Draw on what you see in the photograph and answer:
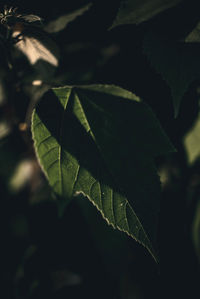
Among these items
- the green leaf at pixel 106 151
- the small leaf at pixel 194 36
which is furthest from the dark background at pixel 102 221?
the green leaf at pixel 106 151

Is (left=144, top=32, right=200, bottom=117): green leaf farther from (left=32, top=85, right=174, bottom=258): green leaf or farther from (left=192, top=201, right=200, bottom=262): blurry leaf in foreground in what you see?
(left=192, top=201, right=200, bottom=262): blurry leaf in foreground

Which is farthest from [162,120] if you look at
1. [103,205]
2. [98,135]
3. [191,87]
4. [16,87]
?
[16,87]

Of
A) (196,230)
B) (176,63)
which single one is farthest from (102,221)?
(176,63)

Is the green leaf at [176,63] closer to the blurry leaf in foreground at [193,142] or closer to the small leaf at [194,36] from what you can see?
the small leaf at [194,36]

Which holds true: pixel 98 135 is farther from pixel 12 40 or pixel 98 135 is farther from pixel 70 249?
pixel 70 249

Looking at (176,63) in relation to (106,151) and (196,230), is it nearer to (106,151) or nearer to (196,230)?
(106,151)

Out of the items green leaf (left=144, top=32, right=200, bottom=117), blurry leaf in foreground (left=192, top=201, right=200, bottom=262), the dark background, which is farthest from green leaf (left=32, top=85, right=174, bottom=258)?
blurry leaf in foreground (left=192, top=201, right=200, bottom=262)
